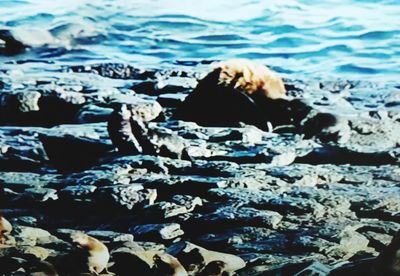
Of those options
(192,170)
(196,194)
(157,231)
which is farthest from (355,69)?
(157,231)

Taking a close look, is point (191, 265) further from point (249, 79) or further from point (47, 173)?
point (249, 79)

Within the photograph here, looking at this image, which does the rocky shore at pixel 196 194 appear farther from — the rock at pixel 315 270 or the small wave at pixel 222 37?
the small wave at pixel 222 37

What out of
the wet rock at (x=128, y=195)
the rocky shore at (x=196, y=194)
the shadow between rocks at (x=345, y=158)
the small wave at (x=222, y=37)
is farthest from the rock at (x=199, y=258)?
the small wave at (x=222, y=37)

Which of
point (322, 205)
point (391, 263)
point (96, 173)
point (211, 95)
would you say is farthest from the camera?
point (211, 95)

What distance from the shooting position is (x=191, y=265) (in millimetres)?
4008

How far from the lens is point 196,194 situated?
17.4ft

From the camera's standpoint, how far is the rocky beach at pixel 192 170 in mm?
4129

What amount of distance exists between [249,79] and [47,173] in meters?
3.17

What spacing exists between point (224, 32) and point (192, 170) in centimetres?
778

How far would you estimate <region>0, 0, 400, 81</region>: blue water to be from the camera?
11422mm

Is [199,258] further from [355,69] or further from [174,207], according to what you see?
[355,69]

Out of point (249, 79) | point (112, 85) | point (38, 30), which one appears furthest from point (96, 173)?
point (38, 30)

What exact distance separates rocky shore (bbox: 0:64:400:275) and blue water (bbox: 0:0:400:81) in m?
3.29

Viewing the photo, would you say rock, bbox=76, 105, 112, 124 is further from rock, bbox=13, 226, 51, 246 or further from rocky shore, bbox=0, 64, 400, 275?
rock, bbox=13, 226, 51, 246
